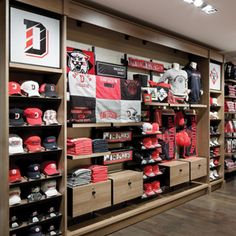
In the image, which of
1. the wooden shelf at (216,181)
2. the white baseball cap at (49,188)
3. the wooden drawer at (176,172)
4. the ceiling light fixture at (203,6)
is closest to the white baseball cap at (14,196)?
the white baseball cap at (49,188)

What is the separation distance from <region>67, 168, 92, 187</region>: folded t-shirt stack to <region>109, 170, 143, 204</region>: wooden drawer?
1.21ft

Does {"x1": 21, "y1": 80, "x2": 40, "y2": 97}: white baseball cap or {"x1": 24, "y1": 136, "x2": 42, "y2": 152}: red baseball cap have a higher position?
{"x1": 21, "y1": 80, "x2": 40, "y2": 97}: white baseball cap

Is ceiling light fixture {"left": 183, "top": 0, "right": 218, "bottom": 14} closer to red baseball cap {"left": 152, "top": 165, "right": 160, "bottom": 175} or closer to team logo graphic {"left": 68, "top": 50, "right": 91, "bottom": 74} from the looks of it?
team logo graphic {"left": 68, "top": 50, "right": 91, "bottom": 74}

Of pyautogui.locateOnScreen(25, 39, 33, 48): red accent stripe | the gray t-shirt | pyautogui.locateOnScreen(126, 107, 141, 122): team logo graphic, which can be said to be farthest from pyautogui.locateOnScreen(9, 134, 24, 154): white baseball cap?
the gray t-shirt

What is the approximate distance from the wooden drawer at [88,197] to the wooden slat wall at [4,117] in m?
0.75

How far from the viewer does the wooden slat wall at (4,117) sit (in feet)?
8.39

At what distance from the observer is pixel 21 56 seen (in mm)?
2697

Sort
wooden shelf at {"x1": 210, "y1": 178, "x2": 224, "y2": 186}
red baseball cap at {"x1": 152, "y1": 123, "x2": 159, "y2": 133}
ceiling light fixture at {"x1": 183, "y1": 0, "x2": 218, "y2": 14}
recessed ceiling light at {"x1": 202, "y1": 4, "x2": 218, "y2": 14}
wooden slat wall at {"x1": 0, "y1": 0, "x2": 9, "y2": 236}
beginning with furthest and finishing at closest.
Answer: wooden shelf at {"x1": 210, "y1": 178, "x2": 224, "y2": 186}
red baseball cap at {"x1": 152, "y1": 123, "x2": 159, "y2": 133}
recessed ceiling light at {"x1": 202, "y1": 4, "x2": 218, "y2": 14}
ceiling light fixture at {"x1": 183, "y1": 0, "x2": 218, "y2": 14}
wooden slat wall at {"x1": 0, "y1": 0, "x2": 9, "y2": 236}

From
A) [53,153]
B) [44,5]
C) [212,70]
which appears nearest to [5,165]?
[53,153]

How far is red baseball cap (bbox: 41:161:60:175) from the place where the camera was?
293 cm

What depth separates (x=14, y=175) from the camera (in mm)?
2660

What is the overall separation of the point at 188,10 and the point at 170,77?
133 cm

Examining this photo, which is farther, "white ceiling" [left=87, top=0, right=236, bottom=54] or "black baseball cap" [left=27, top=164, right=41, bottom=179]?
"white ceiling" [left=87, top=0, right=236, bottom=54]

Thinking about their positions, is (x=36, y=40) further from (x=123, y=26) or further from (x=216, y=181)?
(x=216, y=181)
